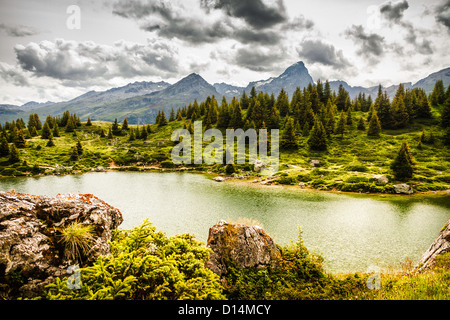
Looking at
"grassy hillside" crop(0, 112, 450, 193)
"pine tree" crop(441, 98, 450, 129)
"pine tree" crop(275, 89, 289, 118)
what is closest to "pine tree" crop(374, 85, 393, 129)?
"grassy hillside" crop(0, 112, 450, 193)

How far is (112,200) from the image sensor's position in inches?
1524

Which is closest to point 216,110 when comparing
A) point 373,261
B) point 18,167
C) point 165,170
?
point 165,170

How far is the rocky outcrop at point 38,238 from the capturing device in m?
6.34

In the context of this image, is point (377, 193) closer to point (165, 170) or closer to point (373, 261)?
point (373, 261)

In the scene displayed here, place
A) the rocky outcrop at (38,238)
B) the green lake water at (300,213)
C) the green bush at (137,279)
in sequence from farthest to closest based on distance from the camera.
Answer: the green lake water at (300,213) < the rocky outcrop at (38,238) < the green bush at (137,279)

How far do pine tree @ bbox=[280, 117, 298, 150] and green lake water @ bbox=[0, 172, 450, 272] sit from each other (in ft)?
124

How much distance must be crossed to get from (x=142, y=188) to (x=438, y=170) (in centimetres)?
8191

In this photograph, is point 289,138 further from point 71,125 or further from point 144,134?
point 71,125

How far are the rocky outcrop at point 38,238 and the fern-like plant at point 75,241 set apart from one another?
11 cm

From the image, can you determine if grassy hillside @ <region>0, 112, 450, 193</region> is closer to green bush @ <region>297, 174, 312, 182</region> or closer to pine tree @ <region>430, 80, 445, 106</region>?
green bush @ <region>297, 174, 312, 182</region>

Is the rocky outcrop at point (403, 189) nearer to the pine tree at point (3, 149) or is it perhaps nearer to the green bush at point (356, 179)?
the green bush at point (356, 179)

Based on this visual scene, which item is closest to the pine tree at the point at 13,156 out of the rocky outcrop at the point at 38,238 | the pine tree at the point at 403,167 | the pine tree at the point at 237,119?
the pine tree at the point at 237,119

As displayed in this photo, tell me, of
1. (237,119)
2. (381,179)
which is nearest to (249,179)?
(381,179)

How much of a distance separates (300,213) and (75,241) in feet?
104
